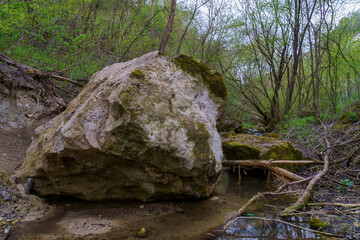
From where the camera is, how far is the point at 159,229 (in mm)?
2645

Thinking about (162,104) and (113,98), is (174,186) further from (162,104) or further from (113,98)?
(113,98)

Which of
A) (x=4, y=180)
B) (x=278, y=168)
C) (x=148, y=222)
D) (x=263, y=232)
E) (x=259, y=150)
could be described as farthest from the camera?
(x=259, y=150)

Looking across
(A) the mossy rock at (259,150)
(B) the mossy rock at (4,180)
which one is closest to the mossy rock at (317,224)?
(A) the mossy rock at (259,150)

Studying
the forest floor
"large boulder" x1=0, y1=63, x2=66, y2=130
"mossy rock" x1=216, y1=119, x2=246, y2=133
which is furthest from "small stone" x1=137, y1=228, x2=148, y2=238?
"mossy rock" x1=216, y1=119, x2=246, y2=133

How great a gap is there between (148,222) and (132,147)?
91 centimetres

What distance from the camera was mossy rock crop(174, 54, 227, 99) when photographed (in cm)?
405

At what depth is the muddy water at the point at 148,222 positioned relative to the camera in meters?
2.47

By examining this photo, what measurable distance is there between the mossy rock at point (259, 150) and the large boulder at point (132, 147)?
6.26ft

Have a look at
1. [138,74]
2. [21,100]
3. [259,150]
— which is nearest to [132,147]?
[138,74]

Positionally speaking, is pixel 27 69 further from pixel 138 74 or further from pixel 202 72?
pixel 202 72

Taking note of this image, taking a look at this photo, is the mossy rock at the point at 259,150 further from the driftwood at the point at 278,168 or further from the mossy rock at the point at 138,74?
the mossy rock at the point at 138,74

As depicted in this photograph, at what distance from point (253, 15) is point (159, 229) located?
10.3 meters

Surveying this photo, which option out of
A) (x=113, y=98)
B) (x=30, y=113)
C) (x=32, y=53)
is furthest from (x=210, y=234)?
(x=32, y=53)

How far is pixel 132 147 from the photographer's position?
2893 mm
